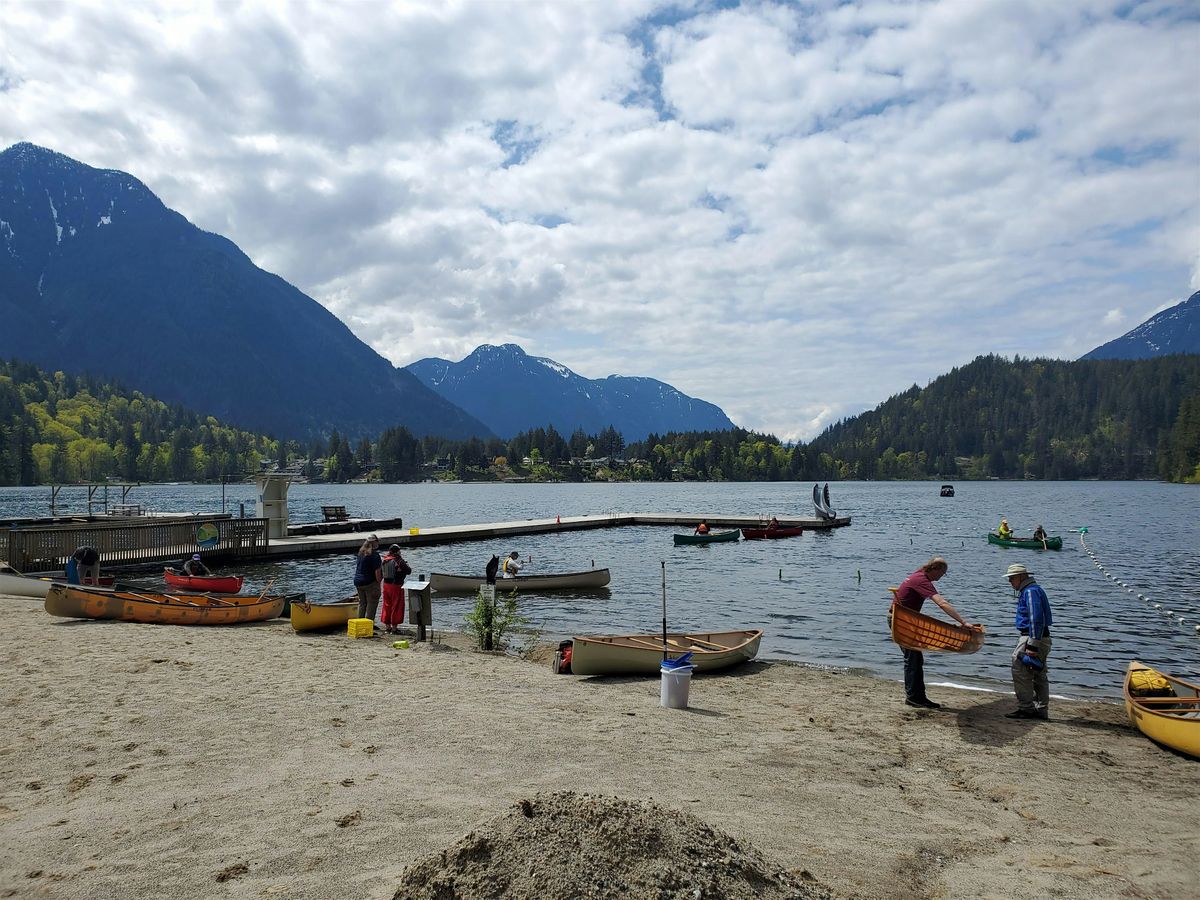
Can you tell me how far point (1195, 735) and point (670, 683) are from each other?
7292 mm

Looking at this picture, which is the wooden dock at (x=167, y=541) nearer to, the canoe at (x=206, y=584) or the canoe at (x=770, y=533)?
the canoe at (x=206, y=584)

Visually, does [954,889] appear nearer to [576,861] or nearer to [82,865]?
[576,861]

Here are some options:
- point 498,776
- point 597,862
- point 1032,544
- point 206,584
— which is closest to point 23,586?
point 206,584

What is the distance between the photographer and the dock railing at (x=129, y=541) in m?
28.8

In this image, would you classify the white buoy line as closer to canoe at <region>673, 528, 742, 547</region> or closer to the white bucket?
the white bucket

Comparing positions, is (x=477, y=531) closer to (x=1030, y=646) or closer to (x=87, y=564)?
(x=87, y=564)

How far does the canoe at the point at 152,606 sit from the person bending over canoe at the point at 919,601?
16605 millimetres

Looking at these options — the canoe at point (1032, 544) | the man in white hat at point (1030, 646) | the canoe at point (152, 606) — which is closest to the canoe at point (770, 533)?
the canoe at point (1032, 544)

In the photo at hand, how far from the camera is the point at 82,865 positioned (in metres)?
5.54

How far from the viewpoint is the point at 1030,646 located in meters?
11.9

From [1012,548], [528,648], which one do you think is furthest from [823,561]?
[528,648]

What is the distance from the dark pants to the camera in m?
12.8

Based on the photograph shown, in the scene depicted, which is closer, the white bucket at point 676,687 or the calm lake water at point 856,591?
the white bucket at point 676,687

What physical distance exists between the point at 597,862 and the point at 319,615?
629 inches
